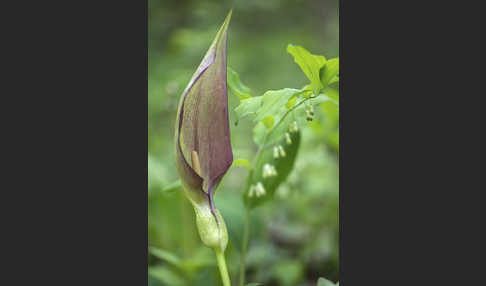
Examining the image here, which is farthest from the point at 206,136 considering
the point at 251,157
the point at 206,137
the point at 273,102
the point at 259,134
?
the point at 251,157

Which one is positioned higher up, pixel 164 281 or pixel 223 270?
pixel 223 270

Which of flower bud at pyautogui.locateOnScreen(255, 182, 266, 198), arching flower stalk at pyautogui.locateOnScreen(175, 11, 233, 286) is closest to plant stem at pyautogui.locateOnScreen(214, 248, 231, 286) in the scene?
arching flower stalk at pyautogui.locateOnScreen(175, 11, 233, 286)

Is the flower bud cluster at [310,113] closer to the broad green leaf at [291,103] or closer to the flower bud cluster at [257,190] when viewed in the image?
the broad green leaf at [291,103]

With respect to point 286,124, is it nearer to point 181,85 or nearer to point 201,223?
point 201,223

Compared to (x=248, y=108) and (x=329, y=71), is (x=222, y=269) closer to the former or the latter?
(x=248, y=108)

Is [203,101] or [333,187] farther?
[333,187]

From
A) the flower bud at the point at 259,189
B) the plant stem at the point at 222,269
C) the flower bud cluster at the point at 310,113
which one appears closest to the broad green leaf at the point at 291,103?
the flower bud cluster at the point at 310,113
